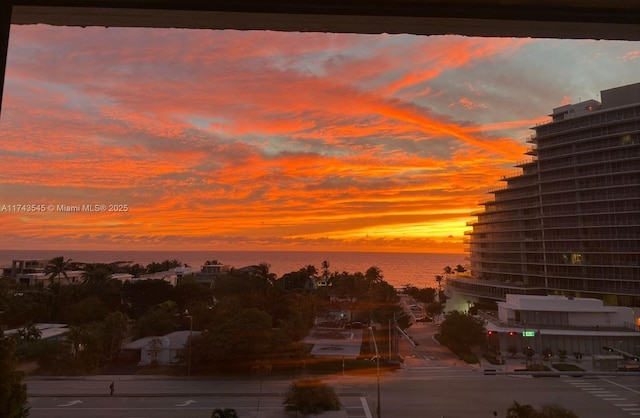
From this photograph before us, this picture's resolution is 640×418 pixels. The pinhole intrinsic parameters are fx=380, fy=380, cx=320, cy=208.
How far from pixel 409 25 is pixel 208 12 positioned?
35 centimetres

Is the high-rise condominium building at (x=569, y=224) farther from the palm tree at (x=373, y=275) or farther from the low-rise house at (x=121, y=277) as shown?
the low-rise house at (x=121, y=277)

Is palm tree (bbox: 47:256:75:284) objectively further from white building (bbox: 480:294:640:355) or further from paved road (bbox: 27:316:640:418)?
white building (bbox: 480:294:640:355)

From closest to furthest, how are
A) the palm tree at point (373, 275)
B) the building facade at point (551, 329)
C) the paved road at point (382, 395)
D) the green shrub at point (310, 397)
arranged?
the paved road at point (382, 395) < the green shrub at point (310, 397) < the building facade at point (551, 329) < the palm tree at point (373, 275)

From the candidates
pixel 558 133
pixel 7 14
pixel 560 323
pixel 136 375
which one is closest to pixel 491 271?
pixel 560 323

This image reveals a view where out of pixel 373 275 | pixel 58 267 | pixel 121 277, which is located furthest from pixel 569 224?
pixel 58 267

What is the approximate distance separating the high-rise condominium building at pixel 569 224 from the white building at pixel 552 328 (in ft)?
7.50

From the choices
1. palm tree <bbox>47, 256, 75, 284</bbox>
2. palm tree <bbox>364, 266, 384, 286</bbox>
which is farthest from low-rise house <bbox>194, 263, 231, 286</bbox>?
palm tree <bbox>364, 266, 384, 286</bbox>

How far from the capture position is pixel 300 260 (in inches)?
138

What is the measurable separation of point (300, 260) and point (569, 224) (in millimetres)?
6971

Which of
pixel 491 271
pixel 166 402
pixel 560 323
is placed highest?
pixel 491 271

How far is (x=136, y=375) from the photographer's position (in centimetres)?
233

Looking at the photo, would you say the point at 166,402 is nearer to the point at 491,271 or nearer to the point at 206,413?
the point at 206,413

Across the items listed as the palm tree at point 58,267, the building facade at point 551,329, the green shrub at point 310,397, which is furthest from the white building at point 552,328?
the palm tree at point 58,267

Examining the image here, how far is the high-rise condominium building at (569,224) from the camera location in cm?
682
